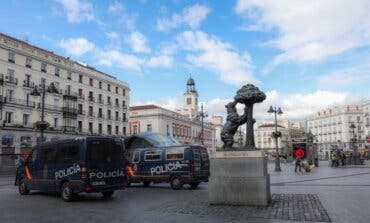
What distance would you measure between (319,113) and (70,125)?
118m

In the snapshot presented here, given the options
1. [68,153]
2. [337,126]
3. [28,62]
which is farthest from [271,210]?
[337,126]

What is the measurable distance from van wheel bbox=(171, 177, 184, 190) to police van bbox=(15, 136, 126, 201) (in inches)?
184

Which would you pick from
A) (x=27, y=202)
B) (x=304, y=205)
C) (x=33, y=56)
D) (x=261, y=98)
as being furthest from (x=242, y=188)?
(x=33, y=56)

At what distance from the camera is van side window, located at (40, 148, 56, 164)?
611 inches

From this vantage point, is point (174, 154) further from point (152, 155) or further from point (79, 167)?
point (79, 167)

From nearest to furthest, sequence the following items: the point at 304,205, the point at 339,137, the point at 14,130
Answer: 1. the point at 304,205
2. the point at 14,130
3. the point at 339,137

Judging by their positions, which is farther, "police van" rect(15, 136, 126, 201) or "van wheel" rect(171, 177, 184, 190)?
"van wheel" rect(171, 177, 184, 190)

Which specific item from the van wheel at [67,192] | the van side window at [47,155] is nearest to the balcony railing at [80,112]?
the van side window at [47,155]

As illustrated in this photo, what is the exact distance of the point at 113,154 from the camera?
15.0 m

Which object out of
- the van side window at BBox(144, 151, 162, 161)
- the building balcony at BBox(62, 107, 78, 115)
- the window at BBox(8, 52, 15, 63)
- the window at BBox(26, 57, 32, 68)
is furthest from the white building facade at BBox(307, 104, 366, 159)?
the van side window at BBox(144, 151, 162, 161)

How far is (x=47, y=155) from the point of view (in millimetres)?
15766

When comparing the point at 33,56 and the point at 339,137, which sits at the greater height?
the point at 33,56

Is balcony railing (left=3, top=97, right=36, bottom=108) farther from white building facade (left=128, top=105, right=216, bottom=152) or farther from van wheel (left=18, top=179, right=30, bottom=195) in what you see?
van wheel (left=18, top=179, right=30, bottom=195)

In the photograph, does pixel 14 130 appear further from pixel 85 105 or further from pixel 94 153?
pixel 94 153
